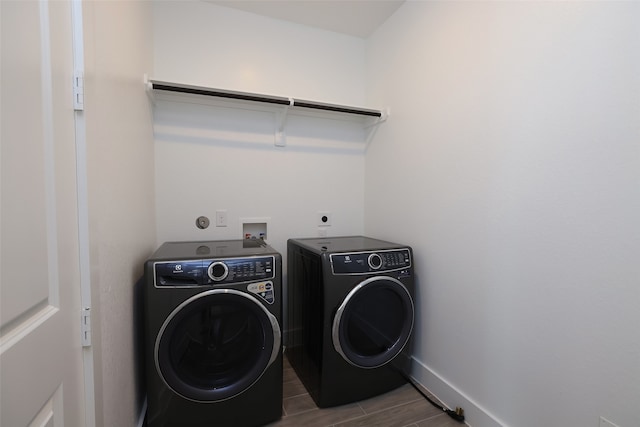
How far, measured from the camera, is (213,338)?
130 cm

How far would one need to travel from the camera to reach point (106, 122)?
3.07 ft

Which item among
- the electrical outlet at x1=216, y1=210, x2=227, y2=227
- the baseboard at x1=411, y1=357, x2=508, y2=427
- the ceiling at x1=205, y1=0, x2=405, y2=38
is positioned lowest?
the baseboard at x1=411, y1=357, x2=508, y2=427

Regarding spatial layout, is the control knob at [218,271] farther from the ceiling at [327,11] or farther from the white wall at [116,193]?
the ceiling at [327,11]

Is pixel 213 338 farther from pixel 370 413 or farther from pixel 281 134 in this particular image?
pixel 281 134

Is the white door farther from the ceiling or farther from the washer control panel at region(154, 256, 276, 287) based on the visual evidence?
the ceiling

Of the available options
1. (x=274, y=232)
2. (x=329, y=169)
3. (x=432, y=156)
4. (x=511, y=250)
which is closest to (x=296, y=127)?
(x=329, y=169)

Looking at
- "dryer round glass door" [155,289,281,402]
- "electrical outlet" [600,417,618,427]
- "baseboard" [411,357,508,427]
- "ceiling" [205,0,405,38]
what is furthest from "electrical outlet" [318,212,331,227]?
"electrical outlet" [600,417,618,427]

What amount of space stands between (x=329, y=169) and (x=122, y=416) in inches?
73.8

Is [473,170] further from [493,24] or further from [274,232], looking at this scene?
[274,232]

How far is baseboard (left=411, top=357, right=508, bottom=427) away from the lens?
4.39ft

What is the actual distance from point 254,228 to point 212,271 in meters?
0.83

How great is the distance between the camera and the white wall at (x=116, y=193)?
832mm

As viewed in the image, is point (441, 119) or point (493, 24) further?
point (441, 119)

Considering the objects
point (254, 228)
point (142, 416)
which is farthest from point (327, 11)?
point (142, 416)
